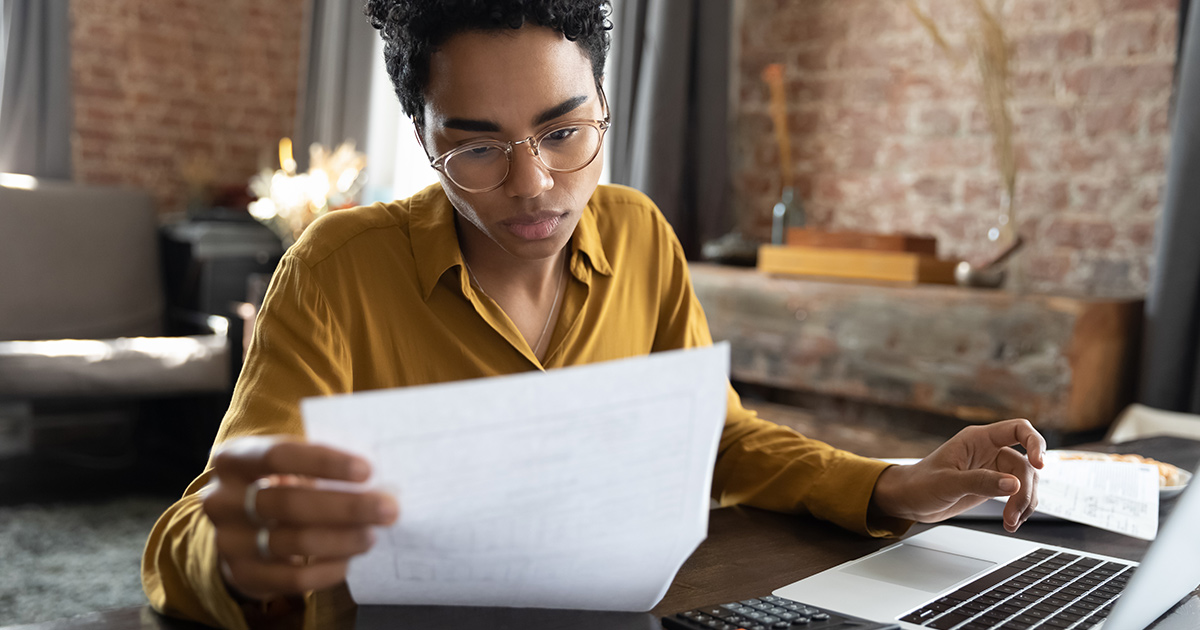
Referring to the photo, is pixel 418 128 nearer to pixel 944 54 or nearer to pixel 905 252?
pixel 905 252

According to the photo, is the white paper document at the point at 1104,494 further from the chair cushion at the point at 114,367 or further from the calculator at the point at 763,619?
the chair cushion at the point at 114,367

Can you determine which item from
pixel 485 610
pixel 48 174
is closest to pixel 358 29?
pixel 48 174

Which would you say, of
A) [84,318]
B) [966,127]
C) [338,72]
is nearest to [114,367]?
[84,318]

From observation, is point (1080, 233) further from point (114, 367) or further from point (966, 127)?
point (114, 367)

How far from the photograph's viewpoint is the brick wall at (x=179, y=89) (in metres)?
4.05

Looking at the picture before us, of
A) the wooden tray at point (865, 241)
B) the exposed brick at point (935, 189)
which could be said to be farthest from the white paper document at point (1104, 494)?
the exposed brick at point (935, 189)

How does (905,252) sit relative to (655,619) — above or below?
above

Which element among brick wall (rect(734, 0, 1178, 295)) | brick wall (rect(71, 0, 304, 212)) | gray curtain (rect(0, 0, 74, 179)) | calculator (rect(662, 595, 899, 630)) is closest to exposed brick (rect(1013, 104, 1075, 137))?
brick wall (rect(734, 0, 1178, 295))

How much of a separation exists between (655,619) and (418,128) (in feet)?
2.01

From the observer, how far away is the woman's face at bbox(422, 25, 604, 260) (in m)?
0.94

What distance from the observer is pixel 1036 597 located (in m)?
0.77

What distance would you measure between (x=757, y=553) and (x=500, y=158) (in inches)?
17.4

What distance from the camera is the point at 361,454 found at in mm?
536

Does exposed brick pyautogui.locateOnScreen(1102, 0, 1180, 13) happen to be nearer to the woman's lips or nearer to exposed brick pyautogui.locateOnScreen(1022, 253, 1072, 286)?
exposed brick pyautogui.locateOnScreen(1022, 253, 1072, 286)
